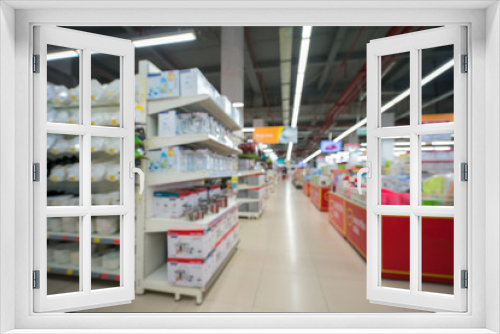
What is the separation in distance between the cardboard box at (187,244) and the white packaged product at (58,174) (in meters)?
1.43

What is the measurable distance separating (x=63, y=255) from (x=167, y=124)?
200 cm

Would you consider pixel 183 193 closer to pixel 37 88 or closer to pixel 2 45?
pixel 37 88

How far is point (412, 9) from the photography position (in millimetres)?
1487

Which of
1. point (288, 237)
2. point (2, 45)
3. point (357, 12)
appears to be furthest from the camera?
point (288, 237)

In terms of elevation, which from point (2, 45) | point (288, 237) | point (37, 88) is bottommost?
point (288, 237)

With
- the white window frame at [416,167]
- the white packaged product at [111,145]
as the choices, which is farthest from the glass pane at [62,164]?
the white window frame at [416,167]

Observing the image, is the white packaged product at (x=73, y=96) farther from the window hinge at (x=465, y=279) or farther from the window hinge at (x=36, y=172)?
the window hinge at (x=465, y=279)

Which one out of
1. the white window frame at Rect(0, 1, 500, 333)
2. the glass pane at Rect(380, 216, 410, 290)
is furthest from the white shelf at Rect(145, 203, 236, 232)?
the glass pane at Rect(380, 216, 410, 290)

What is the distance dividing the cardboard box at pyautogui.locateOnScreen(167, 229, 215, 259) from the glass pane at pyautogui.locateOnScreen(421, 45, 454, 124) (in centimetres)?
220

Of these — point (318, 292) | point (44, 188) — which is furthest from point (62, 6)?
point (318, 292)

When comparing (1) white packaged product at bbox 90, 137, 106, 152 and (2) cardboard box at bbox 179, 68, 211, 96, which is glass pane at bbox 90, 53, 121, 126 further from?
(2) cardboard box at bbox 179, 68, 211, 96

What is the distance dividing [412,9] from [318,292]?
8.62 feet

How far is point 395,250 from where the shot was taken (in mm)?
3248

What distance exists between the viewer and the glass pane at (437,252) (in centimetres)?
301
